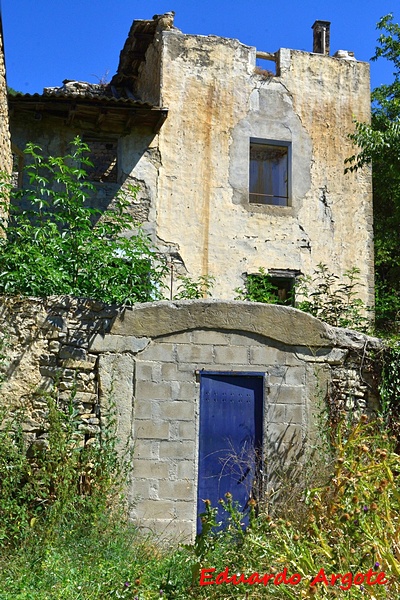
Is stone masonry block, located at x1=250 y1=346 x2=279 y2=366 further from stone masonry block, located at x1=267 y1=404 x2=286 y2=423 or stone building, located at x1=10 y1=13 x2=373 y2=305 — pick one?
stone building, located at x1=10 y1=13 x2=373 y2=305

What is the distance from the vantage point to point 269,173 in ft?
41.4

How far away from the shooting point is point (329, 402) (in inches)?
278

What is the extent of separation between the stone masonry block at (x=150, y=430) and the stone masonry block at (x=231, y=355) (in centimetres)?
85

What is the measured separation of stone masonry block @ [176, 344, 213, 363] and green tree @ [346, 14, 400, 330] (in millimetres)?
3111

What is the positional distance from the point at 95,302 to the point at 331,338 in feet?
8.01

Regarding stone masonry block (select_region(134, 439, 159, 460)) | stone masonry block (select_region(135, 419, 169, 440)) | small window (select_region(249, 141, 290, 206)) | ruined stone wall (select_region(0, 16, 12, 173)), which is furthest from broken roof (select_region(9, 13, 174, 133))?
stone masonry block (select_region(134, 439, 159, 460))

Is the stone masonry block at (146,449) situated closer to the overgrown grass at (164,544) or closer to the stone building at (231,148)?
the overgrown grass at (164,544)

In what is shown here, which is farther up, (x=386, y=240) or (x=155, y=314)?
(x=386, y=240)

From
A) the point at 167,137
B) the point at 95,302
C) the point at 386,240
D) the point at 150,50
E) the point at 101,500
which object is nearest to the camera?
the point at 101,500

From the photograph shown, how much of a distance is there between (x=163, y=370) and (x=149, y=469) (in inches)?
37.4

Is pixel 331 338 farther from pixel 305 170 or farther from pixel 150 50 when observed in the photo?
pixel 150 50

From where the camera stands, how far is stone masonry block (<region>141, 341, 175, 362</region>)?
6.80 metres

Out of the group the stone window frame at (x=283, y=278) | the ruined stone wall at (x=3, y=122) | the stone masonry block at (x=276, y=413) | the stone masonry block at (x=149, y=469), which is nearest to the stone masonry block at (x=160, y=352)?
the stone masonry block at (x=149, y=469)

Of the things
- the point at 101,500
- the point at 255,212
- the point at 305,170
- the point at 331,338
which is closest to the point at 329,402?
the point at 331,338
